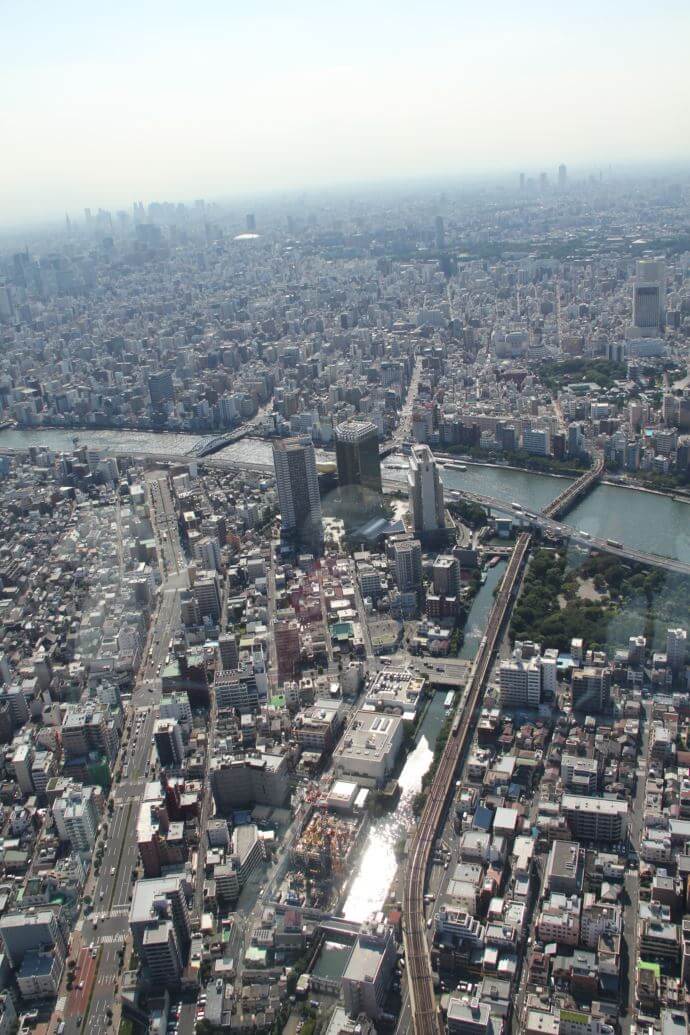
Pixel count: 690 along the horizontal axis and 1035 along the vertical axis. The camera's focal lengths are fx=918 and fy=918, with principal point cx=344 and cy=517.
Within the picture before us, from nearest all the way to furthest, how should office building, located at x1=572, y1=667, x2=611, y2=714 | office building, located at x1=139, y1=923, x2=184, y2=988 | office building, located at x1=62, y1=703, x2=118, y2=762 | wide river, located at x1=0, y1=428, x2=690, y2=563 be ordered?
office building, located at x1=139, y1=923, x2=184, y2=988 < office building, located at x1=62, y1=703, x2=118, y2=762 < office building, located at x1=572, y1=667, x2=611, y2=714 < wide river, located at x1=0, y1=428, x2=690, y2=563

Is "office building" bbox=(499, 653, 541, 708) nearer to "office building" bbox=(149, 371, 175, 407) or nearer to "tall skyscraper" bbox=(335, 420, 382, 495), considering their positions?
"tall skyscraper" bbox=(335, 420, 382, 495)

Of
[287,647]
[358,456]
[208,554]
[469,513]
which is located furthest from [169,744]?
[469,513]

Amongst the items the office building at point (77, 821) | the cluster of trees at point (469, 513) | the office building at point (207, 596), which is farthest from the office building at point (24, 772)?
the cluster of trees at point (469, 513)

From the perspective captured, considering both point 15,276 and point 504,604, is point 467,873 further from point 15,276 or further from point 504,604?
point 15,276

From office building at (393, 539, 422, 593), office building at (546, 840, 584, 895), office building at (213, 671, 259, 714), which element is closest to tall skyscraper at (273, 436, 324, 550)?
office building at (393, 539, 422, 593)

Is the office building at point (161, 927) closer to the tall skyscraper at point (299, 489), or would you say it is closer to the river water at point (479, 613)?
the river water at point (479, 613)

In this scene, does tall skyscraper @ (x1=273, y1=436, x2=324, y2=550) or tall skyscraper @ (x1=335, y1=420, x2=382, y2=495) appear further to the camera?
→ tall skyscraper @ (x1=335, y1=420, x2=382, y2=495)
